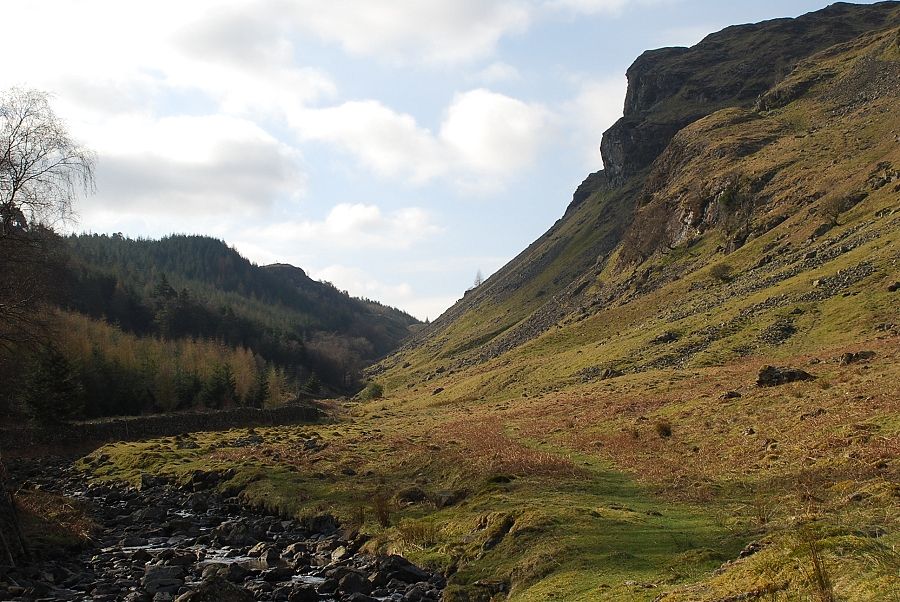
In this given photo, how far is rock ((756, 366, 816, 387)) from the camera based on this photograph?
39.0 meters

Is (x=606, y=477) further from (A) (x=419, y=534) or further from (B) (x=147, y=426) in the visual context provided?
(B) (x=147, y=426)

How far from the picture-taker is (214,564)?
21.7 metres

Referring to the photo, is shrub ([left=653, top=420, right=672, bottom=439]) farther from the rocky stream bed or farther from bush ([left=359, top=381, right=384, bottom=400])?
bush ([left=359, top=381, right=384, bottom=400])

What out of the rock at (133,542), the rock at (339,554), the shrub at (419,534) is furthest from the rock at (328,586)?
the rock at (133,542)

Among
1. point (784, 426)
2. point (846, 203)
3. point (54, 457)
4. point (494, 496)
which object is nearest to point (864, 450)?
point (784, 426)

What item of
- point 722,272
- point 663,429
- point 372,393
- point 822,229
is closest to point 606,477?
point 663,429

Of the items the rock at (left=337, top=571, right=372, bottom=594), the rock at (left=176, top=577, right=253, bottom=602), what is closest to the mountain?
the rock at (left=337, top=571, right=372, bottom=594)

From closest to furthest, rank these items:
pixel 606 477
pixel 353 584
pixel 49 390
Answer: pixel 353 584 → pixel 606 477 → pixel 49 390

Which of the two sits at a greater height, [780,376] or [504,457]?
[780,376]

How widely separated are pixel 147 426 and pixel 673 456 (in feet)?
206

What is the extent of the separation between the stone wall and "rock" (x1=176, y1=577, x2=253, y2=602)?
56.9m

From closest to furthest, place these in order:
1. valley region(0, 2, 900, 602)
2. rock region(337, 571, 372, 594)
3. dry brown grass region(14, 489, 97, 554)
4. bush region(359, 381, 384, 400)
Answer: valley region(0, 2, 900, 602)
rock region(337, 571, 372, 594)
dry brown grass region(14, 489, 97, 554)
bush region(359, 381, 384, 400)

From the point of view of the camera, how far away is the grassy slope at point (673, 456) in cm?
1438

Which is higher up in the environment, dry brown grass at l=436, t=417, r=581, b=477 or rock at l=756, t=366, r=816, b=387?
rock at l=756, t=366, r=816, b=387
